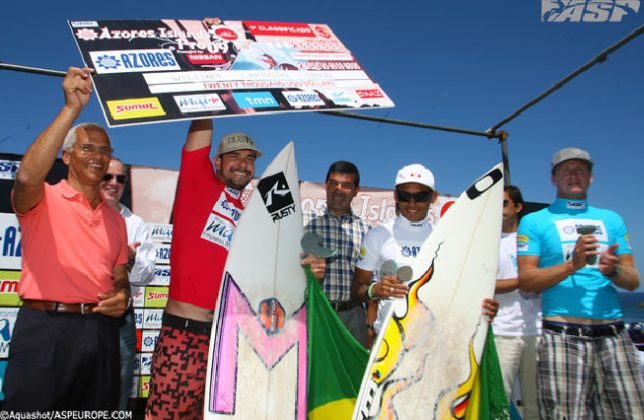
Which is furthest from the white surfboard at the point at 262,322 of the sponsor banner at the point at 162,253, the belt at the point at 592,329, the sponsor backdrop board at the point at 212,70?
the sponsor banner at the point at 162,253

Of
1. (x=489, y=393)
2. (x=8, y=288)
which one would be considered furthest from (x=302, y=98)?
(x=8, y=288)

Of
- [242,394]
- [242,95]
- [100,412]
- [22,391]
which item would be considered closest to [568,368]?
[242,394]

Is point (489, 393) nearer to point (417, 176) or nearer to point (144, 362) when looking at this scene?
point (417, 176)

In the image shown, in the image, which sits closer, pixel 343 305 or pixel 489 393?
pixel 489 393

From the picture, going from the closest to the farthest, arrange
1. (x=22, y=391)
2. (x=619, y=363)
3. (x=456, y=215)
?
(x=22, y=391), (x=619, y=363), (x=456, y=215)

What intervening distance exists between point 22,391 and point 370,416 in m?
1.81

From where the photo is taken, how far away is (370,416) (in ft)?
8.56

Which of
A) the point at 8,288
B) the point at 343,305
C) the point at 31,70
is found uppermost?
the point at 31,70

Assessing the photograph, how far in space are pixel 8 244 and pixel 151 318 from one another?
1600 millimetres

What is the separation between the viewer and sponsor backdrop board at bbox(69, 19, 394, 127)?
1939 mm

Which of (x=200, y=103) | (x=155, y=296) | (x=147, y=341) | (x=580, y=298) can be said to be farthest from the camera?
(x=155, y=296)

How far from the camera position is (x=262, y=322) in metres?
2.70

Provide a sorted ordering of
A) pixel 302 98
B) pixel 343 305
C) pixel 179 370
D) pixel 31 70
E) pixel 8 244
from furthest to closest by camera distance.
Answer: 1. pixel 8 244
2. pixel 31 70
3. pixel 343 305
4. pixel 179 370
5. pixel 302 98

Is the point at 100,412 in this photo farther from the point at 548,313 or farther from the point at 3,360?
the point at 3,360
